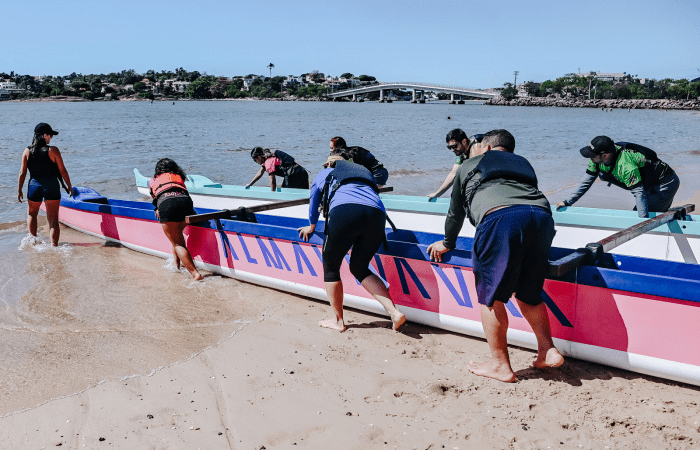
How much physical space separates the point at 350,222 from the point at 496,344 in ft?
4.18

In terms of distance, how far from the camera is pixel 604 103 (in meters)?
110

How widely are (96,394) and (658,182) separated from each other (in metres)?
5.23

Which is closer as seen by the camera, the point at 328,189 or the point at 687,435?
the point at 687,435

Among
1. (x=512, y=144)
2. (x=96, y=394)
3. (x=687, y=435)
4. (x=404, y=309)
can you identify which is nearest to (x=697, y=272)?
(x=687, y=435)

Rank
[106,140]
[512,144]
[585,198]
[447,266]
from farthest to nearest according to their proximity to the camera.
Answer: [106,140]
[585,198]
[447,266]
[512,144]

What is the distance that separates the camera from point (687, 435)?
2744 millimetres

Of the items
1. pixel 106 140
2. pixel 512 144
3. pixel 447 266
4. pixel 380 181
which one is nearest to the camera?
pixel 512 144

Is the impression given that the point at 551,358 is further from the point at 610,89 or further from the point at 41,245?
the point at 610,89

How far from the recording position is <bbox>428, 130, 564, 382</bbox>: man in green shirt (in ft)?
9.48

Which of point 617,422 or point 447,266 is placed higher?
point 447,266

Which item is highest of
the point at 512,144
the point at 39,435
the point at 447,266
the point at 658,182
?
the point at 512,144

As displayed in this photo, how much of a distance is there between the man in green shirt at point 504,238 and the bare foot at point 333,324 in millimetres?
1197

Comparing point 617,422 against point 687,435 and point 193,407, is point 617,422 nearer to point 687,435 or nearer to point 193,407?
point 687,435

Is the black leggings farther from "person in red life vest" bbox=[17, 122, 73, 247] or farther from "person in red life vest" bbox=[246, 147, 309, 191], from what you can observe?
"person in red life vest" bbox=[17, 122, 73, 247]
